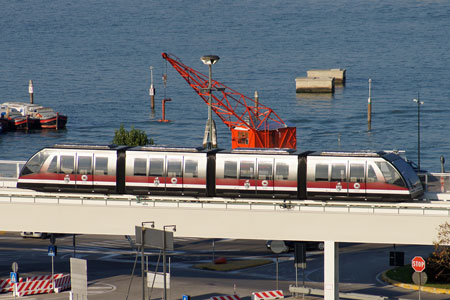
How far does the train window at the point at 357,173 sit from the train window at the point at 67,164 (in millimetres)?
14538

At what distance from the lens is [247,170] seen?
181ft

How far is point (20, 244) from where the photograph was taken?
78875 mm

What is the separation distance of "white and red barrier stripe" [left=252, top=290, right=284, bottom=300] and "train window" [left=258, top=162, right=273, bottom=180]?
706 cm

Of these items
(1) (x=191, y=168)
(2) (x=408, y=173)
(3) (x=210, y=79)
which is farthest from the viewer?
(3) (x=210, y=79)

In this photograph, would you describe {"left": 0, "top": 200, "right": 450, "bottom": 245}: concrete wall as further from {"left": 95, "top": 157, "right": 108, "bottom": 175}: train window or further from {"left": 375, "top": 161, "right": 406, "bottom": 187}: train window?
{"left": 95, "top": 157, "right": 108, "bottom": 175}: train window

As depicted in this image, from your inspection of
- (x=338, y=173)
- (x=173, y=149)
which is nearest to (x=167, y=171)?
(x=173, y=149)

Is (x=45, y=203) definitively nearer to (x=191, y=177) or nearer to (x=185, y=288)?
(x=191, y=177)

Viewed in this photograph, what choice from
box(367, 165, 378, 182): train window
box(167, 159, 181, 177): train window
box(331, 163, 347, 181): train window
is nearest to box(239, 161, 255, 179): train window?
box(167, 159, 181, 177): train window

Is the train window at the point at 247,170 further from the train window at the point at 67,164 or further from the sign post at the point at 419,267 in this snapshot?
the sign post at the point at 419,267

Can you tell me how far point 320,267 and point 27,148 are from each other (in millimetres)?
83601

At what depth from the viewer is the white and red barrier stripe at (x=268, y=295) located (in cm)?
5837

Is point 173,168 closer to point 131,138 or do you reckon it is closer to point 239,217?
point 239,217

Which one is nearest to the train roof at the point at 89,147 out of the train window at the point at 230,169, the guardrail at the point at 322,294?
the train window at the point at 230,169

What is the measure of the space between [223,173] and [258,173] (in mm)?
1777
